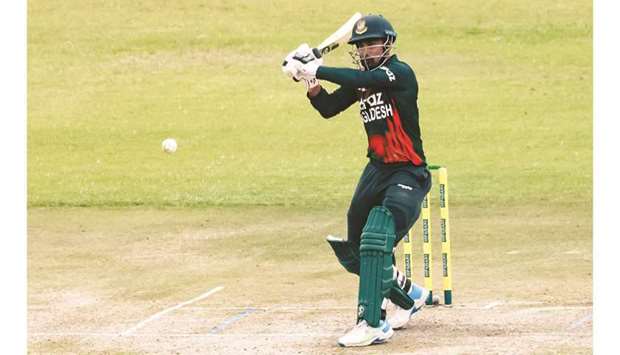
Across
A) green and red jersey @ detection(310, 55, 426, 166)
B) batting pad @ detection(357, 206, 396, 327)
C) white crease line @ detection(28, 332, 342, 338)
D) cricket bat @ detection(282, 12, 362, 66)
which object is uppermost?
cricket bat @ detection(282, 12, 362, 66)

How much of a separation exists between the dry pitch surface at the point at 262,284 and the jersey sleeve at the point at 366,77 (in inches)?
74.5

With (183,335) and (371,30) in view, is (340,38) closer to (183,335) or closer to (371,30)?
(371,30)

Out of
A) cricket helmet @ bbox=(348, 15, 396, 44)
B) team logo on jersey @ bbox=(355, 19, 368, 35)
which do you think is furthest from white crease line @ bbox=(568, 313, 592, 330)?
team logo on jersey @ bbox=(355, 19, 368, 35)

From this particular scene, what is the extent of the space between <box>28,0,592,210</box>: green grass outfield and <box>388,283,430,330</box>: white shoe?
8.62m

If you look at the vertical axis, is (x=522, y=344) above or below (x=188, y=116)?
below

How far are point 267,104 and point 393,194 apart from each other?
19.9m

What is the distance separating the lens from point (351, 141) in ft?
85.3

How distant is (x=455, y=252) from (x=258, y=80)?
16.6 metres

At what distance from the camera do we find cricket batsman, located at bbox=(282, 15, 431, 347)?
32.2 feet

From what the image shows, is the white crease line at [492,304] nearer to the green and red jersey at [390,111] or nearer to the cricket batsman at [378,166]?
the cricket batsman at [378,166]

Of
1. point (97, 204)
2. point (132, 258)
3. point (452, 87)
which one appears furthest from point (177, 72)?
point (132, 258)

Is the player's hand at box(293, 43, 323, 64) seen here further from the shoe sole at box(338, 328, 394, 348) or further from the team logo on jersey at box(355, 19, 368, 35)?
the shoe sole at box(338, 328, 394, 348)

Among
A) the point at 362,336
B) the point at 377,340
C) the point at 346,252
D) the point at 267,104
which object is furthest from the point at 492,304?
the point at 267,104

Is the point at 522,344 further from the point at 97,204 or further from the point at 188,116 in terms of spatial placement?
the point at 188,116
